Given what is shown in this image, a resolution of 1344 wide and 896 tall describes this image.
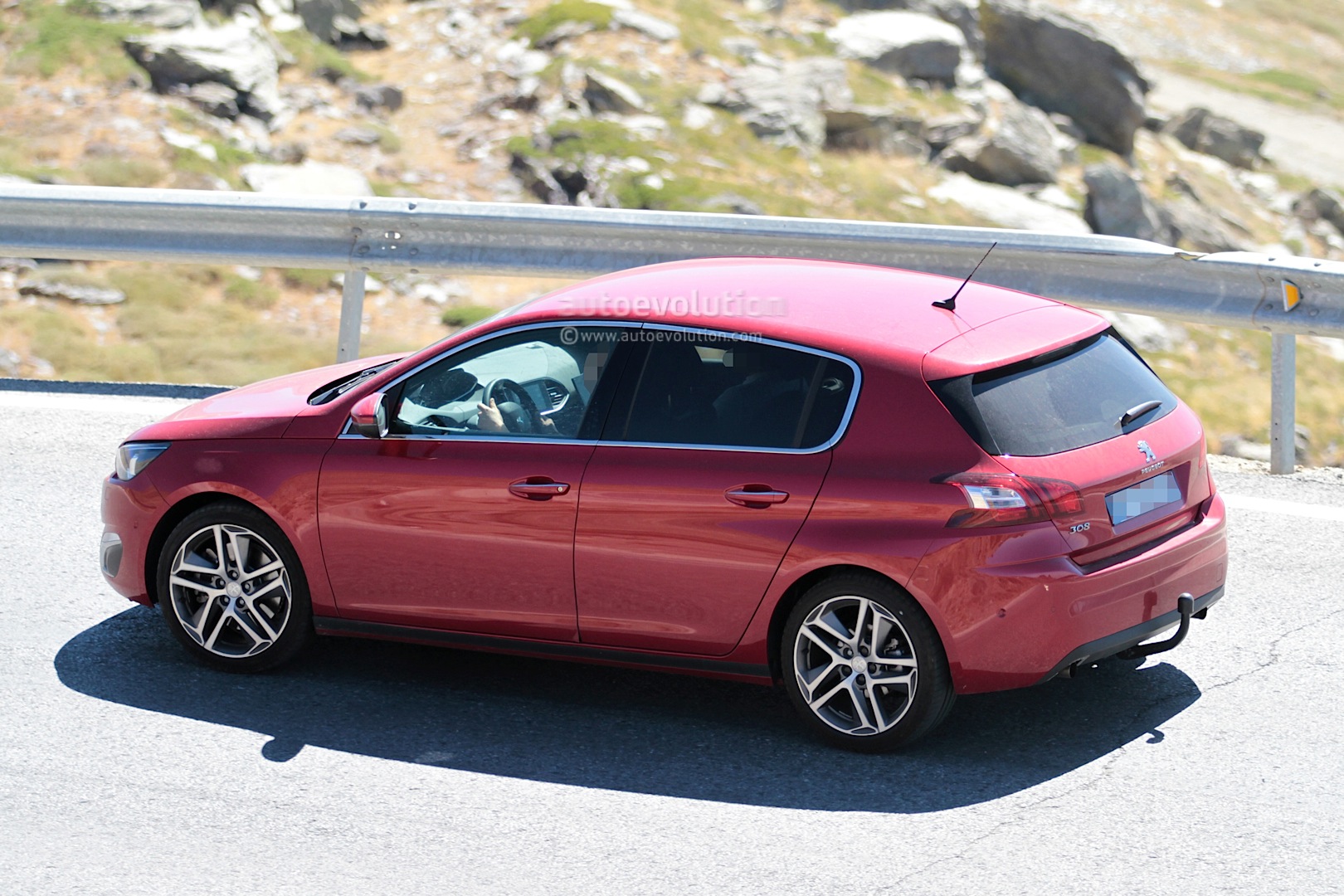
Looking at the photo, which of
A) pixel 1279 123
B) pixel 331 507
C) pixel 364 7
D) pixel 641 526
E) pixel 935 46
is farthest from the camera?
pixel 1279 123

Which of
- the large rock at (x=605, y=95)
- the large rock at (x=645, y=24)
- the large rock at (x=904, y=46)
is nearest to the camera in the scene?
the large rock at (x=605, y=95)

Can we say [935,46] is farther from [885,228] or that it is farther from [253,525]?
[253,525]

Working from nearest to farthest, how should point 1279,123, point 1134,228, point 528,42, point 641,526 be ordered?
point 641,526, point 528,42, point 1134,228, point 1279,123

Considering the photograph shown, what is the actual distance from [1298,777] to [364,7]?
82.7 ft

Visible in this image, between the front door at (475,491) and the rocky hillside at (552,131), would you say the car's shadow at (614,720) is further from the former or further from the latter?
the rocky hillside at (552,131)

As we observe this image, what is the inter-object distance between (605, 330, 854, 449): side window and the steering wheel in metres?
0.33

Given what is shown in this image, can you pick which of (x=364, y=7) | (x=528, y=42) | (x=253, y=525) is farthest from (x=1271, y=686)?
(x=364, y=7)

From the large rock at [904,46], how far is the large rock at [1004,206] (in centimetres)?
471

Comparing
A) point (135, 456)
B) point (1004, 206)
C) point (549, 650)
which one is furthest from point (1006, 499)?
point (1004, 206)

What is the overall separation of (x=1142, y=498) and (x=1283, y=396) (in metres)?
3.50

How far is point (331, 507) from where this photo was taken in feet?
17.9

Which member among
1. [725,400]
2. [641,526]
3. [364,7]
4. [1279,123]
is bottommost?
[1279,123]

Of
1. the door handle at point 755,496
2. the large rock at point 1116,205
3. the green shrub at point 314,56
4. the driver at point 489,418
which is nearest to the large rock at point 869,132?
the large rock at point 1116,205

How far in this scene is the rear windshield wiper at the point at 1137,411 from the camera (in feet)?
16.5
